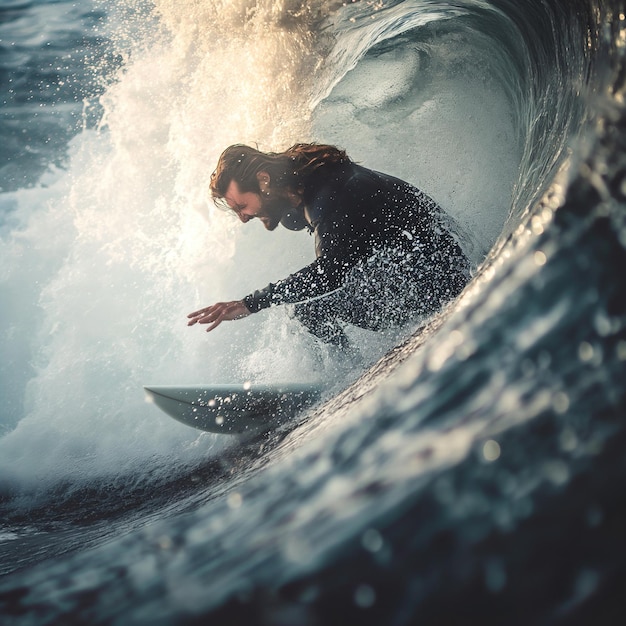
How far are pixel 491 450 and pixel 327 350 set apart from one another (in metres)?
1.59

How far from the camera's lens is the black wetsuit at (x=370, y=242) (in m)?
1.40

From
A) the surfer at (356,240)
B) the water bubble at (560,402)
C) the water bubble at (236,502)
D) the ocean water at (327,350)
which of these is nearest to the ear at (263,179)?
the surfer at (356,240)

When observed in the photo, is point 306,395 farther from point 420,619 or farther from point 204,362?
point 204,362

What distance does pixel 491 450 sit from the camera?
0.89 ft

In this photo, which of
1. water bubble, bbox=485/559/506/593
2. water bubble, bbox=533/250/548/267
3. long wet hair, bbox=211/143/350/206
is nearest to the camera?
water bubble, bbox=485/559/506/593

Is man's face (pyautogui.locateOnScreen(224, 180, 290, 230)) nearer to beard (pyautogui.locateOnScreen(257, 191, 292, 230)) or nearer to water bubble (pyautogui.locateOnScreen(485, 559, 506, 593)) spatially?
beard (pyautogui.locateOnScreen(257, 191, 292, 230))

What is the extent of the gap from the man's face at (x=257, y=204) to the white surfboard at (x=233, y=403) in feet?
2.08

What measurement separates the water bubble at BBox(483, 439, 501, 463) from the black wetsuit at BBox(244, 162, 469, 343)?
1131 mm

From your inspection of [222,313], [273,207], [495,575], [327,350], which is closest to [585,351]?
[495,575]

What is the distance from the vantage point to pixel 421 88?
294 cm

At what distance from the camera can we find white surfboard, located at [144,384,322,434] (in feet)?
5.16

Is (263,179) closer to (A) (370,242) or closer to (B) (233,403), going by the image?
(A) (370,242)

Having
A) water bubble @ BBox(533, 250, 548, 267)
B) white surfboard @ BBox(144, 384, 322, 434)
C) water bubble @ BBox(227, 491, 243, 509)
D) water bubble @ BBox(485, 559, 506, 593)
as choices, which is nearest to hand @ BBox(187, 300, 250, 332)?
white surfboard @ BBox(144, 384, 322, 434)

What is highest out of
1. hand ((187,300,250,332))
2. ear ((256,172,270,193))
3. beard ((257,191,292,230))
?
ear ((256,172,270,193))
